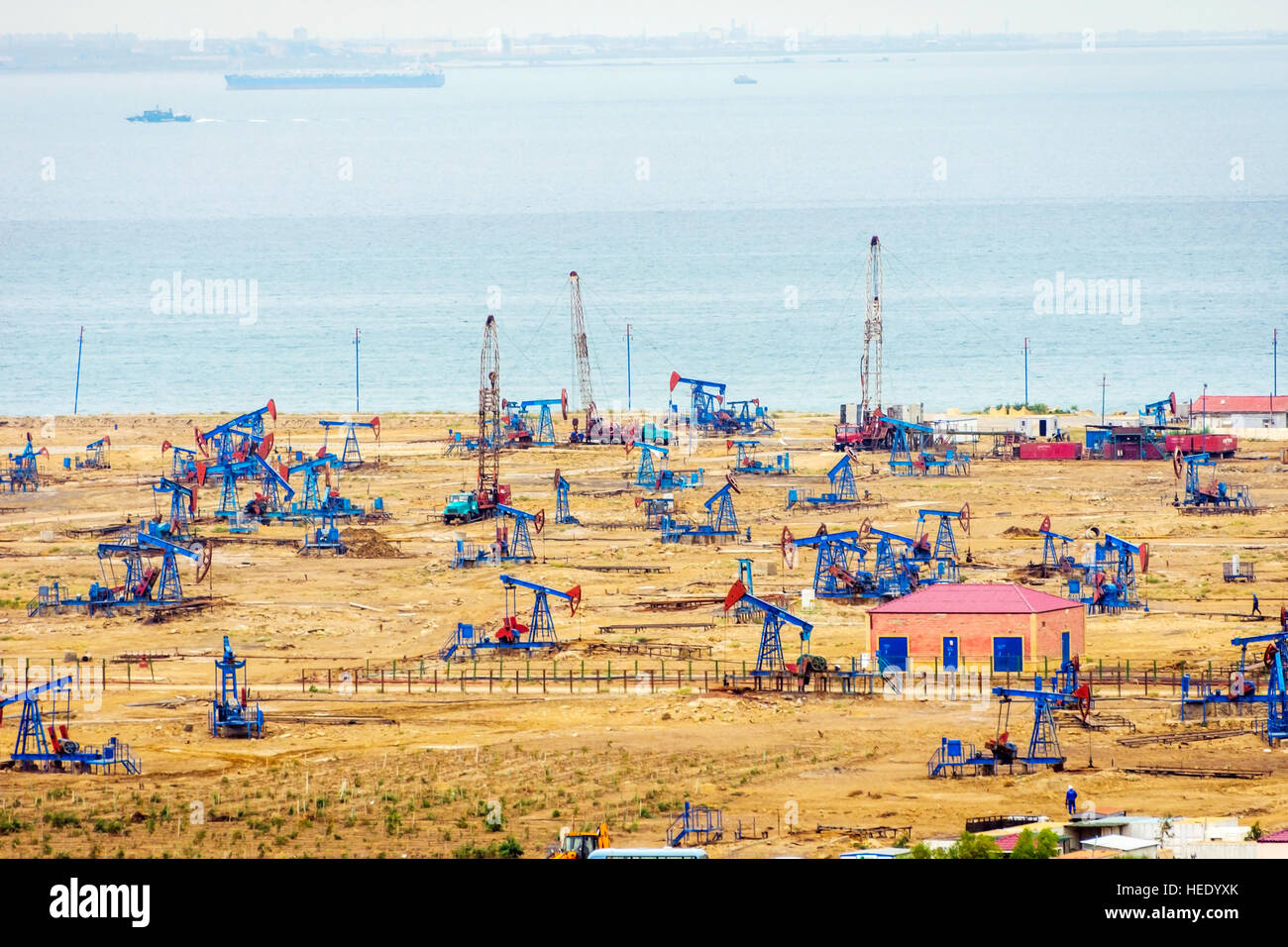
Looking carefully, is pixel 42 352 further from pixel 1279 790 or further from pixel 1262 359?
pixel 1279 790

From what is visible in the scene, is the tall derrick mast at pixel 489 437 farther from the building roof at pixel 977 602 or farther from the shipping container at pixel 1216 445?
the shipping container at pixel 1216 445

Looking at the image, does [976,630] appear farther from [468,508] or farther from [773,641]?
[468,508]

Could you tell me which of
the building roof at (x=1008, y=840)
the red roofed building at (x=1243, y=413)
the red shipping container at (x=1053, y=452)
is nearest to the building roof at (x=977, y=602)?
the building roof at (x=1008, y=840)

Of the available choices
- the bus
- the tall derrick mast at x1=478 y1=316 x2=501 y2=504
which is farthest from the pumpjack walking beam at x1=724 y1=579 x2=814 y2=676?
the tall derrick mast at x1=478 y1=316 x2=501 y2=504

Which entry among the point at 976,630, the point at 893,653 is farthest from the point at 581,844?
the point at 976,630

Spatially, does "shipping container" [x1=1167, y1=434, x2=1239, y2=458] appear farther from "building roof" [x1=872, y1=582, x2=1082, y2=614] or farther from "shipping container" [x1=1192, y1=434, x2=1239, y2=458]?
"building roof" [x1=872, y1=582, x2=1082, y2=614]
